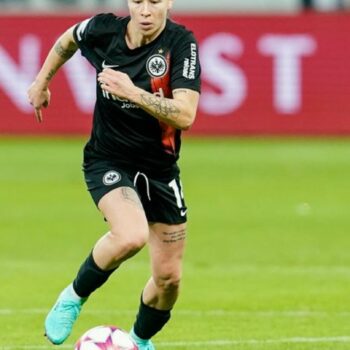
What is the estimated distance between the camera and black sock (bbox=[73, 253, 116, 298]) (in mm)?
9133

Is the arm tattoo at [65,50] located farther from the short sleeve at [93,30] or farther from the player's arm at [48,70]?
the short sleeve at [93,30]

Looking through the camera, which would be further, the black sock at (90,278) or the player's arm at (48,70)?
the player's arm at (48,70)

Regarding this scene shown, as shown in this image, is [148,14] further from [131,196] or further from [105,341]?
[105,341]

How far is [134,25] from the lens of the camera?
369 inches

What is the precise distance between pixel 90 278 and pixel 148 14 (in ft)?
5.68

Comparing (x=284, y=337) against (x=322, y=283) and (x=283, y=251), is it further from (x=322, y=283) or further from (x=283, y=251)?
(x=283, y=251)

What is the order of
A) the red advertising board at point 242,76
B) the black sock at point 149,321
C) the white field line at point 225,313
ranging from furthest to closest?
the red advertising board at point 242,76 < the white field line at point 225,313 < the black sock at point 149,321

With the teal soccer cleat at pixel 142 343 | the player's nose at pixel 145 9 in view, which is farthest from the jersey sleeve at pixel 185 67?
the teal soccer cleat at pixel 142 343

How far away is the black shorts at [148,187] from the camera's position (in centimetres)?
938

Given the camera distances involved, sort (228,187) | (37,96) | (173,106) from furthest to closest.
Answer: (228,187) < (37,96) < (173,106)

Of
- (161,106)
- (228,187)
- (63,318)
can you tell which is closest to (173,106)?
(161,106)

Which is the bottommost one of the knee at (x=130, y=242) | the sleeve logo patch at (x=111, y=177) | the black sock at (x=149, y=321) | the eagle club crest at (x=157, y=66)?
the black sock at (x=149, y=321)

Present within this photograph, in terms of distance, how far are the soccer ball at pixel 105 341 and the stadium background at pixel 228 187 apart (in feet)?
4.34

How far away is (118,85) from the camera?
8.87 m
